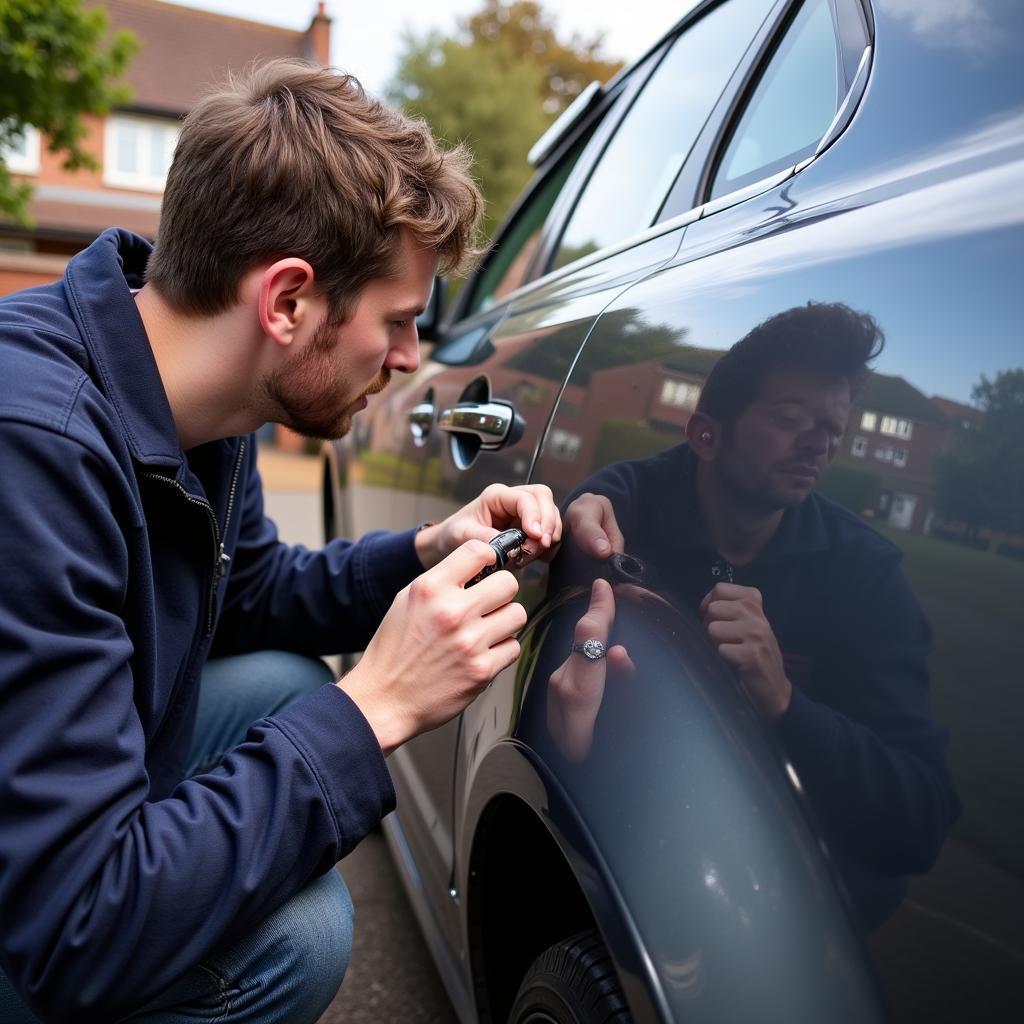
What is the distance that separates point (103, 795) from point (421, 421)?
1159 mm

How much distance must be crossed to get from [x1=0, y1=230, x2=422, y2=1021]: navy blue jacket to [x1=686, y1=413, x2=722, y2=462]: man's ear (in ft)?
1.56

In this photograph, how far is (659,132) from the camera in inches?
70.2

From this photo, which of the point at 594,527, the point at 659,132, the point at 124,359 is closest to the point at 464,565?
the point at 594,527

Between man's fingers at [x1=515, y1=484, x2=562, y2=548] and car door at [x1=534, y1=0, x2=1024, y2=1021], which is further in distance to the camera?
man's fingers at [x1=515, y1=484, x2=562, y2=548]

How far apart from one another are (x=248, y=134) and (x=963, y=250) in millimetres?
910

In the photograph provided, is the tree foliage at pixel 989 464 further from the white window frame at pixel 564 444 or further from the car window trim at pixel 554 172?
the car window trim at pixel 554 172

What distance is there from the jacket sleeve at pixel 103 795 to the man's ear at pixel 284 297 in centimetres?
30

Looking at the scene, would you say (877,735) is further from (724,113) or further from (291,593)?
(291,593)

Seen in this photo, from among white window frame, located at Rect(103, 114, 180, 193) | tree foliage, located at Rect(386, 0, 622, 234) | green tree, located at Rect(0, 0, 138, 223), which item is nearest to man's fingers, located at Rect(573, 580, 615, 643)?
green tree, located at Rect(0, 0, 138, 223)

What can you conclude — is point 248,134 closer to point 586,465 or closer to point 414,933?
point 586,465

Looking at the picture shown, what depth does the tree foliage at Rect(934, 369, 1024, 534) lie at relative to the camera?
680 millimetres

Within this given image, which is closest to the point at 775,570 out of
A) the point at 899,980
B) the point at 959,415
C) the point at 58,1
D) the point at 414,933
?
the point at 959,415

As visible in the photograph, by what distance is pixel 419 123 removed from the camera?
1456mm

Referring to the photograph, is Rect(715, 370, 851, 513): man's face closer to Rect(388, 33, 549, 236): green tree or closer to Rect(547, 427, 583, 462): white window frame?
Rect(547, 427, 583, 462): white window frame
